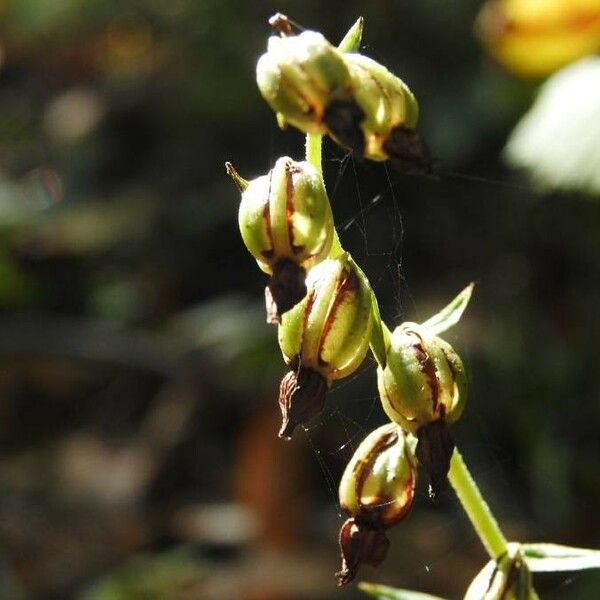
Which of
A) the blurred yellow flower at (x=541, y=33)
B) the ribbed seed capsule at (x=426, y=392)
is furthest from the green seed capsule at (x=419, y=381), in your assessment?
the blurred yellow flower at (x=541, y=33)

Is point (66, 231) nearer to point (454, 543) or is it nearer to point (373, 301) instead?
point (454, 543)

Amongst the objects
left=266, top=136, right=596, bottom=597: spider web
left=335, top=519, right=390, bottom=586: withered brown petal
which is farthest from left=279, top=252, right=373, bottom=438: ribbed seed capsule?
left=266, top=136, right=596, bottom=597: spider web

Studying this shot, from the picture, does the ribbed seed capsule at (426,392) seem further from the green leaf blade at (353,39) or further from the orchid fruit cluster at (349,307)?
the green leaf blade at (353,39)

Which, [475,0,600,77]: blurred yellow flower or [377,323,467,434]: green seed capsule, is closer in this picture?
[377,323,467,434]: green seed capsule

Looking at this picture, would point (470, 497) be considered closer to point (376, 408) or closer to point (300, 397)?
point (300, 397)

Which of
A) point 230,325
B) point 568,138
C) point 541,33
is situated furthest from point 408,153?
point 230,325

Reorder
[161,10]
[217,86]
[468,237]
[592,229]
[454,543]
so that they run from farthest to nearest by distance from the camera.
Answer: [161,10]
[217,86]
[468,237]
[592,229]
[454,543]

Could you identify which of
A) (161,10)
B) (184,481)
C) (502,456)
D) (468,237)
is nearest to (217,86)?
(161,10)

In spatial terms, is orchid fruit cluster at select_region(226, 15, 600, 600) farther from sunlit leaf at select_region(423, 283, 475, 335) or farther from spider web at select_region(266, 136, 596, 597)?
spider web at select_region(266, 136, 596, 597)
